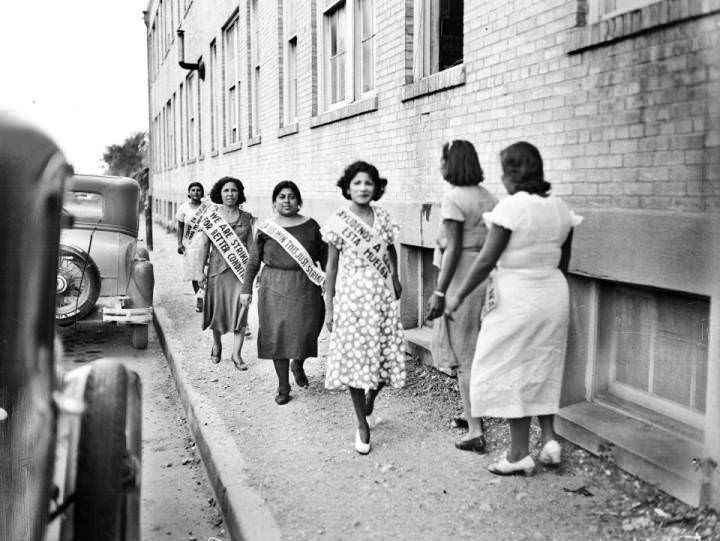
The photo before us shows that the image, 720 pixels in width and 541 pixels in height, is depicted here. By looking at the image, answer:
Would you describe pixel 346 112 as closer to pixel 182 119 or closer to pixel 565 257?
pixel 565 257

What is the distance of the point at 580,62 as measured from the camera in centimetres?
473

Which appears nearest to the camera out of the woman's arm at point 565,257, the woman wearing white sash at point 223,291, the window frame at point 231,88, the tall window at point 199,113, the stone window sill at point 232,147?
the woman's arm at point 565,257

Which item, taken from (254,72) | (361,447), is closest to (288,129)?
(254,72)

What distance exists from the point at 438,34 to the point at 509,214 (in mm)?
3847

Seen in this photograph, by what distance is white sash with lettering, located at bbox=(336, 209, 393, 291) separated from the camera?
5.10 metres

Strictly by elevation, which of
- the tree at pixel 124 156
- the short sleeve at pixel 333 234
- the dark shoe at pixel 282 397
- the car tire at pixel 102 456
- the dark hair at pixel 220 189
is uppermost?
the tree at pixel 124 156

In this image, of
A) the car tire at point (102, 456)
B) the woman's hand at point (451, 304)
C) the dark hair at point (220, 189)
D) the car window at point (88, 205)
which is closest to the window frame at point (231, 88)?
the car window at point (88, 205)

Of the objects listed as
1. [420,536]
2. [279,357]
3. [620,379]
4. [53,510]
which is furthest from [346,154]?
[53,510]

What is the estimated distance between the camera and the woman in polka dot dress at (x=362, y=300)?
4977 millimetres

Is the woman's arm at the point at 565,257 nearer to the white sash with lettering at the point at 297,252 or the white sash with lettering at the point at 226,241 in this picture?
the white sash with lettering at the point at 297,252

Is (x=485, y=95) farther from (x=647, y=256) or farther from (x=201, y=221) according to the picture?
(x=201, y=221)

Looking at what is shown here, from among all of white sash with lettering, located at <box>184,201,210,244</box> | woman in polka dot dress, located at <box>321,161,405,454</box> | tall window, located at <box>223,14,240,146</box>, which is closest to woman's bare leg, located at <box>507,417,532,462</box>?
woman in polka dot dress, located at <box>321,161,405,454</box>

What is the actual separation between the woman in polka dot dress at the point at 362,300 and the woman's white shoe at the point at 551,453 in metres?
1.04

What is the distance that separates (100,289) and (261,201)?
18.4 ft
